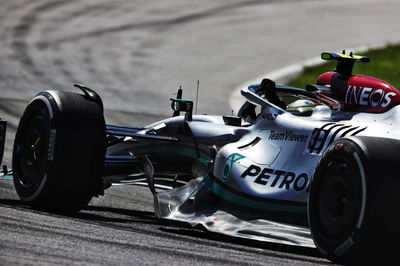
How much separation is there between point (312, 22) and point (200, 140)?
22.1m

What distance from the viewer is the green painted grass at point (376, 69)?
20312 millimetres

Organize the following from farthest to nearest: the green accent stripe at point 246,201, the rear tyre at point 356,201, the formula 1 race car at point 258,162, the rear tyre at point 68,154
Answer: the rear tyre at point 68,154, the green accent stripe at point 246,201, the formula 1 race car at point 258,162, the rear tyre at point 356,201

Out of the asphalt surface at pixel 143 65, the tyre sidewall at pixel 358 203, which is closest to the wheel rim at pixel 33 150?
the asphalt surface at pixel 143 65

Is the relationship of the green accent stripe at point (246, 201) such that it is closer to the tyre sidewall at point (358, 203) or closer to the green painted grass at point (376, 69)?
the tyre sidewall at point (358, 203)

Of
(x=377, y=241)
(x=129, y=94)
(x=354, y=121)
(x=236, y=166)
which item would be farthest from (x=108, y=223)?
(x=129, y=94)

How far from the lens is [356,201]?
211 inches

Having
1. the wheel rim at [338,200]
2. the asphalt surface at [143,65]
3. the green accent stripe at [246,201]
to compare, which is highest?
the wheel rim at [338,200]

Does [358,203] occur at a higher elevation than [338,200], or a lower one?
higher

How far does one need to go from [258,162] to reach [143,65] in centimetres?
1575

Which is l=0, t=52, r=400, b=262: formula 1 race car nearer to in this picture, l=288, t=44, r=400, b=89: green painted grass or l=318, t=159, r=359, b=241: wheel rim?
l=318, t=159, r=359, b=241: wheel rim

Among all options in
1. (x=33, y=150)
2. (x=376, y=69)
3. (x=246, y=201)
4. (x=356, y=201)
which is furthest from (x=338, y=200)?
(x=376, y=69)

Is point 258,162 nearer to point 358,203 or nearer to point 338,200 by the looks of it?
point 338,200

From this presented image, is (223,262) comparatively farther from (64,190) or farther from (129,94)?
(129,94)

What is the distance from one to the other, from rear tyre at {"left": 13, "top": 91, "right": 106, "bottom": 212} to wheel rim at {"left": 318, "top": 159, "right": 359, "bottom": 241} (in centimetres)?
217
